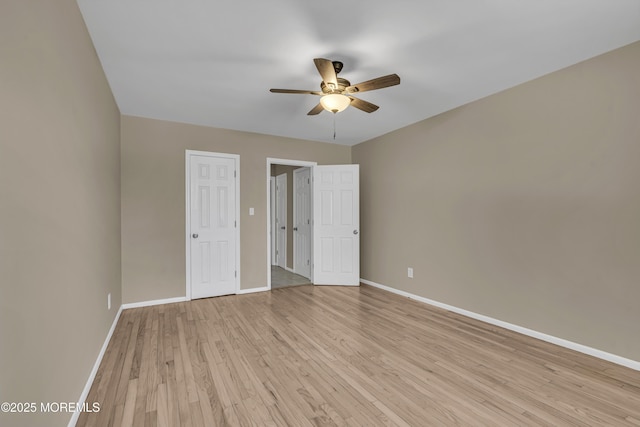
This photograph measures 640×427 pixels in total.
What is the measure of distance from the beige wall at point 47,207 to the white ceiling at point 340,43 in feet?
1.48

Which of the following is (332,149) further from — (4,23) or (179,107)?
(4,23)

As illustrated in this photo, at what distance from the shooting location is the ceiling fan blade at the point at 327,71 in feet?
7.11

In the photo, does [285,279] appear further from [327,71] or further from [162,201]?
[327,71]

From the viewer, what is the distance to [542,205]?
2910 mm

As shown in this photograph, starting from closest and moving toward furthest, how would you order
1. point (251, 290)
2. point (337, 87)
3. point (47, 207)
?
point (47, 207) < point (337, 87) < point (251, 290)

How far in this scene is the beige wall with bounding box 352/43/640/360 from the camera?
2.43m

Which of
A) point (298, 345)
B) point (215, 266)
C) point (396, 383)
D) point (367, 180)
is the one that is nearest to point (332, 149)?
point (367, 180)

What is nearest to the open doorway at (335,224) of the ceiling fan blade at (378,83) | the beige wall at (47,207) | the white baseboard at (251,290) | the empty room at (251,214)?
the empty room at (251,214)

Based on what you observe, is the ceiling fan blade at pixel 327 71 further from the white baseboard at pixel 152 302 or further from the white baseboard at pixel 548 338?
the white baseboard at pixel 152 302

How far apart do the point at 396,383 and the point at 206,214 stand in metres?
3.35

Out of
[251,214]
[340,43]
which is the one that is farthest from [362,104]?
[251,214]

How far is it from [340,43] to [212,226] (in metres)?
3.11

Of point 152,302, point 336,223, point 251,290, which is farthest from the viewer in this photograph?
point 336,223

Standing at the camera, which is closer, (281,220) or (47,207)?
(47,207)
